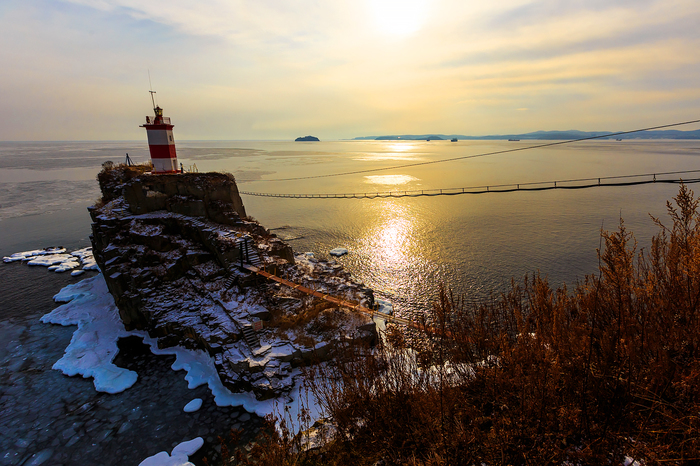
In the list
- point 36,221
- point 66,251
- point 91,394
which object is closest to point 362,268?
point 91,394

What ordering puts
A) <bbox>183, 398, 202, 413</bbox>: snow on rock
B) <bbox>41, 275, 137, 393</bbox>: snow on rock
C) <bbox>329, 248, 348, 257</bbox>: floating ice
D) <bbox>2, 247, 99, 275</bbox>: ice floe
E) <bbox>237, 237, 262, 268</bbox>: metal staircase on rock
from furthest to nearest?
<bbox>329, 248, 348, 257</bbox>: floating ice < <bbox>2, 247, 99, 275</bbox>: ice floe < <bbox>237, 237, 262, 268</bbox>: metal staircase on rock < <bbox>41, 275, 137, 393</bbox>: snow on rock < <bbox>183, 398, 202, 413</bbox>: snow on rock

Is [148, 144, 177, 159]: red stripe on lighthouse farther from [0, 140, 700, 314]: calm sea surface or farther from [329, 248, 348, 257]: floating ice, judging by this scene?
[329, 248, 348, 257]: floating ice

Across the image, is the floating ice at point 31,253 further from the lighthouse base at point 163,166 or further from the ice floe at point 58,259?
the lighthouse base at point 163,166

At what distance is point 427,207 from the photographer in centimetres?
4625

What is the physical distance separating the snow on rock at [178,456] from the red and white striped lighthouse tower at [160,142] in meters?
21.9

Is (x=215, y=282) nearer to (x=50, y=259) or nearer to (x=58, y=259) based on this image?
(x=58, y=259)

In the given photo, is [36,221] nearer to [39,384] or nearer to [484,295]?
[39,384]

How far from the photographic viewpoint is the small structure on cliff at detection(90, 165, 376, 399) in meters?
14.8

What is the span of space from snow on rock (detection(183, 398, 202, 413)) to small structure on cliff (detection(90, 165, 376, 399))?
1.25 metres

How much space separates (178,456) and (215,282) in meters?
10.3

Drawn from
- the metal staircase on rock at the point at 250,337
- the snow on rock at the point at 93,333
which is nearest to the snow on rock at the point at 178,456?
the metal staircase on rock at the point at 250,337

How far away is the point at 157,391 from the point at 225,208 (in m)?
14.2

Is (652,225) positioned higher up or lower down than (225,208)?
lower down

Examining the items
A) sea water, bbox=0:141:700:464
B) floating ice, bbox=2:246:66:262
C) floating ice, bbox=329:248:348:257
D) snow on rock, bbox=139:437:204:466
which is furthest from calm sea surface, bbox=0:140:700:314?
snow on rock, bbox=139:437:204:466
